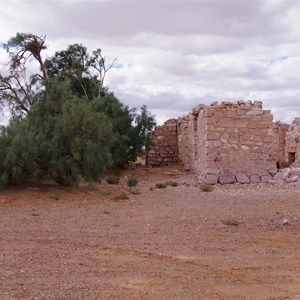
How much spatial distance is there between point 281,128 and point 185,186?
12380 mm

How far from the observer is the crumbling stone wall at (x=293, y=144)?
2339cm

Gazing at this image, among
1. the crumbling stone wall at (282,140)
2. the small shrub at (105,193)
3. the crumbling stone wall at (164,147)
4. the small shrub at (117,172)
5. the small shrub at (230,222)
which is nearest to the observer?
the small shrub at (230,222)

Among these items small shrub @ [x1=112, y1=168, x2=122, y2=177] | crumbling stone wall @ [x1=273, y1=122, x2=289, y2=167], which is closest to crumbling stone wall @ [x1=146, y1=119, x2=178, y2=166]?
small shrub @ [x1=112, y1=168, x2=122, y2=177]

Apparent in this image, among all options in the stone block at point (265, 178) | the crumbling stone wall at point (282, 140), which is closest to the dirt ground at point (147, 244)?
the stone block at point (265, 178)

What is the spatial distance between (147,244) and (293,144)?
688 inches

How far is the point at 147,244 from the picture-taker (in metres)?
8.14

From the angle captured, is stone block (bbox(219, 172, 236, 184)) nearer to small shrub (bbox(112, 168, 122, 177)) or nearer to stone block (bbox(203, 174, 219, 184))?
stone block (bbox(203, 174, 219, 184))

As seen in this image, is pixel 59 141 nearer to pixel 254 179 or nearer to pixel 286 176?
pixel 254 179

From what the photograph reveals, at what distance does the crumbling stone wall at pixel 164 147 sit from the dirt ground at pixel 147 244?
1275 cm

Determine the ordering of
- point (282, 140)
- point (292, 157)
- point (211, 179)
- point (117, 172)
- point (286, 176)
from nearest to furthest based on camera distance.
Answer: point (211, 179)
point (286, 176)
point (117, 172)
point (292, 157)
point (282, 140)

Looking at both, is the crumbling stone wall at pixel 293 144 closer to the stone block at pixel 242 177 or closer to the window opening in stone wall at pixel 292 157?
the window opening in stone wall at pixel 292 157

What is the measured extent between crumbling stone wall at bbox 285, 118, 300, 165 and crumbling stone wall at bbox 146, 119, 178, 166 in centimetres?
593

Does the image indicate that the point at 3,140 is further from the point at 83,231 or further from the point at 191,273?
the point at 191,273

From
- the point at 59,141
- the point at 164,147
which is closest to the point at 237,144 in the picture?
the point at 59,141
